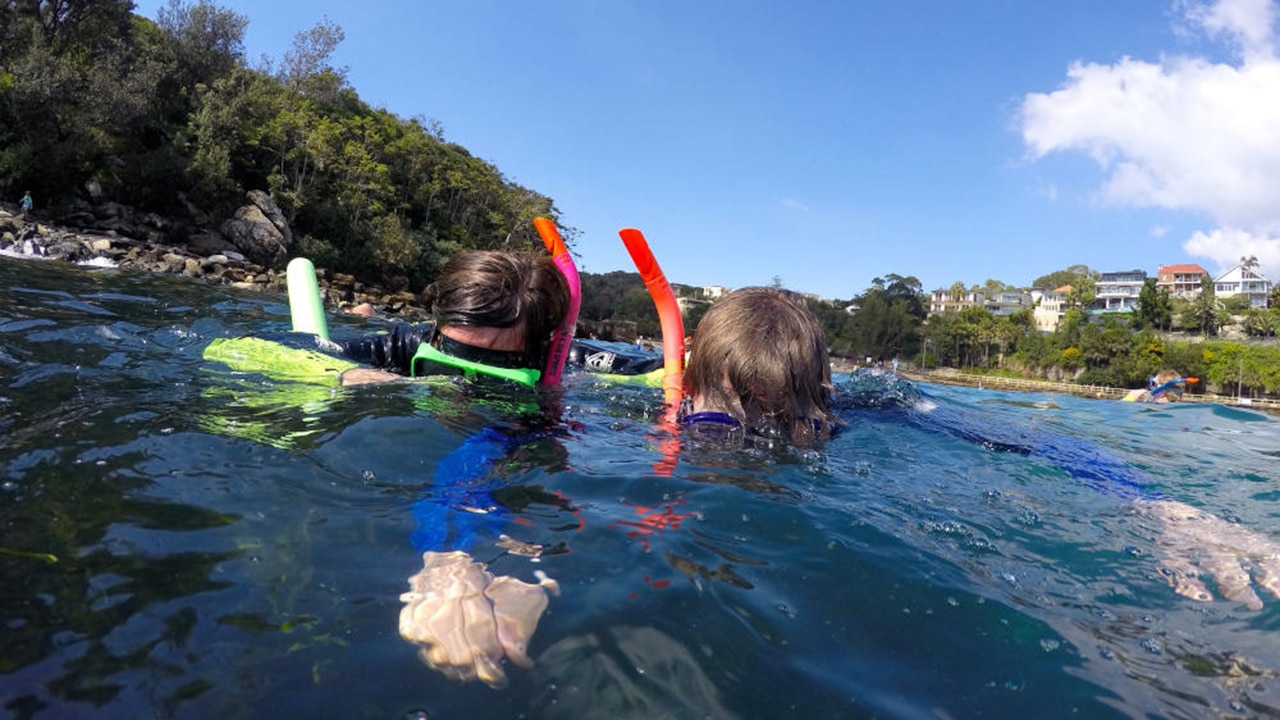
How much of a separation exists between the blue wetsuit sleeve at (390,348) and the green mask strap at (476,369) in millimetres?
1361

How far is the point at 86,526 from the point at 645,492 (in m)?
1.44

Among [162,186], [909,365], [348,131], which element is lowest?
[909,365]

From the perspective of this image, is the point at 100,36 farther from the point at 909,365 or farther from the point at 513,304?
the point at 909,365

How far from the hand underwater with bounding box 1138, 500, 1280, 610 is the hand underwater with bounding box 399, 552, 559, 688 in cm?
176

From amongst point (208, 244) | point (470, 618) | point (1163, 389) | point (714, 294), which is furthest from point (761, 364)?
point (714, 294)

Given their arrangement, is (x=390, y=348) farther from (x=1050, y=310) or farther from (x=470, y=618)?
(x=1050, y=310)

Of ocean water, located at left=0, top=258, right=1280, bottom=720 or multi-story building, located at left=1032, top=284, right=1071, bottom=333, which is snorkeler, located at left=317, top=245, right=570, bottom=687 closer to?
ocean water, located at left=0, top=258, right=1280, bottom=720

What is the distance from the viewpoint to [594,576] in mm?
1545

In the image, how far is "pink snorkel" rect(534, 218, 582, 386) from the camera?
11.3ft

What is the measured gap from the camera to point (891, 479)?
8.58ft

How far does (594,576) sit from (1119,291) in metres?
141

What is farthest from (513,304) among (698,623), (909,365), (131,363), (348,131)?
(909,365)

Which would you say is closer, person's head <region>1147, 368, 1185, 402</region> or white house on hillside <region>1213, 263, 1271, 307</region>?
person's head <region>1147, 368, 1185, 402</region>

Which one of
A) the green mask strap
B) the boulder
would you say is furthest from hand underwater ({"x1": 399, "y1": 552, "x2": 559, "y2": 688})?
the boulder
